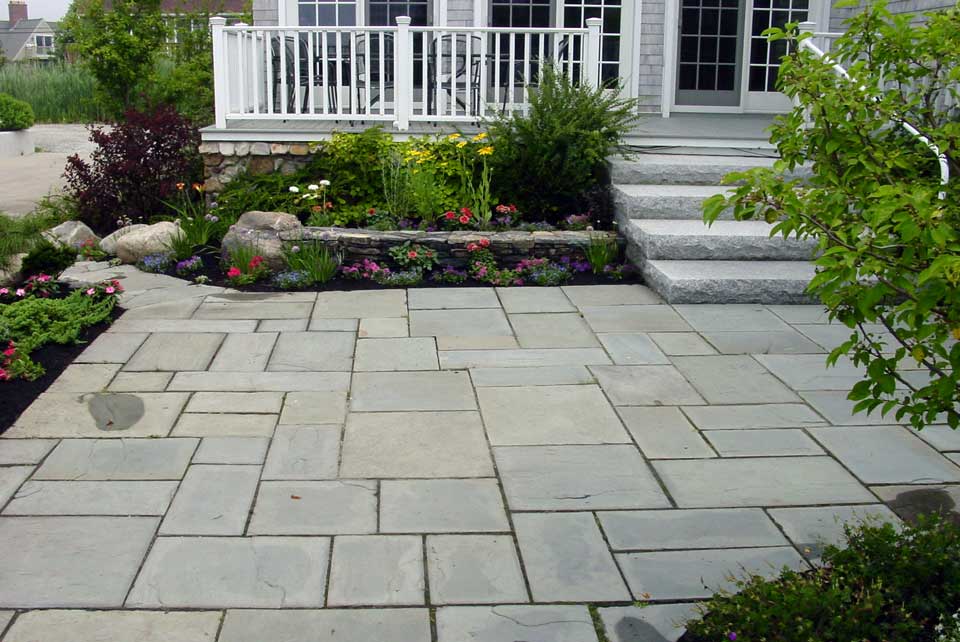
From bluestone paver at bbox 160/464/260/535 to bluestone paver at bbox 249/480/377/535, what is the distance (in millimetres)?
59

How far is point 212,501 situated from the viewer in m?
3.46

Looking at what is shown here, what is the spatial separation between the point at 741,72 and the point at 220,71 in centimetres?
524

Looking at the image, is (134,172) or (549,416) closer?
(549,416)

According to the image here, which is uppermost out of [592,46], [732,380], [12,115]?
[592,46]

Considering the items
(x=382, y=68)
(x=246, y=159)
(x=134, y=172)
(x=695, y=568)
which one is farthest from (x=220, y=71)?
(x=695, y=568)

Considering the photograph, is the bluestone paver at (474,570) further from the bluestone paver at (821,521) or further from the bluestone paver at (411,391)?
the bluestone paver at (411,391)

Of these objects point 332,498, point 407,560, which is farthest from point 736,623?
→ point 332,498

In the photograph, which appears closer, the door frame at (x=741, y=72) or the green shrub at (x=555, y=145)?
the green shrub at (x=555, y=145)

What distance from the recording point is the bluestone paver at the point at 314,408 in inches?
167

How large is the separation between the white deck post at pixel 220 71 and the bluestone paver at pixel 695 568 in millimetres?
5898

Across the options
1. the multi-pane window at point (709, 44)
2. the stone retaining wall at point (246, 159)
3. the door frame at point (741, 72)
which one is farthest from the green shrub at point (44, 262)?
the multi-pane window at point (709, 44)

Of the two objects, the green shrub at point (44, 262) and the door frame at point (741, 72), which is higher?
the door frame at point (741, 72)

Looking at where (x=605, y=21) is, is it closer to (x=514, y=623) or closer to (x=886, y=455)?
(x=886, y=455)

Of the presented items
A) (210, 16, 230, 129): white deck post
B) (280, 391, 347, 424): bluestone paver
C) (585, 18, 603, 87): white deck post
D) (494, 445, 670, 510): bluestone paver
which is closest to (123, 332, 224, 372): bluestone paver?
(280, 391, 347, 424): bluestone paver
